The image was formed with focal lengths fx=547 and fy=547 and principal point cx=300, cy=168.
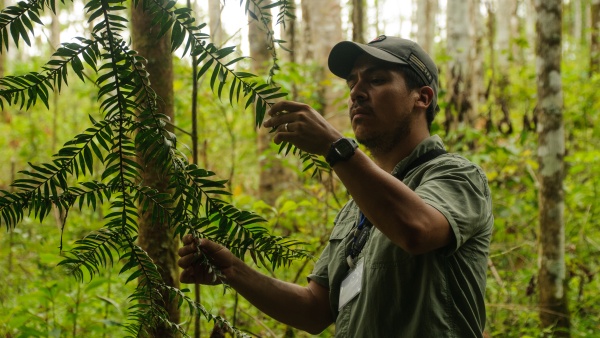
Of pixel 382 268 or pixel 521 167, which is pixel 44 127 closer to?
pixel 521 167

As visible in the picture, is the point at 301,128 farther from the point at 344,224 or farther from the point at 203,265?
the point at 344,224

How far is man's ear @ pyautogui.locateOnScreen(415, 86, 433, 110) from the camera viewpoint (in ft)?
7.36

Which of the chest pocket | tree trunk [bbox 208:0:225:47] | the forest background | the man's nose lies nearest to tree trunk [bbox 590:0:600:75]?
the forest background

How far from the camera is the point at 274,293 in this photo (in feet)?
7.80

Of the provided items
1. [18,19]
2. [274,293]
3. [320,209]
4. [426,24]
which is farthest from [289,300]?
[426,24]

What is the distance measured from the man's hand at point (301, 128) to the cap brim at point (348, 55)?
622mm

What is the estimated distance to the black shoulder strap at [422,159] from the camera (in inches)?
82.9

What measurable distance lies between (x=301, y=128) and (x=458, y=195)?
24.3 inches

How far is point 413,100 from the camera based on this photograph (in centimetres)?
220

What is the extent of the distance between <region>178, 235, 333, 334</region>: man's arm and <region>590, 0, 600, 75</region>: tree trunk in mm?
7530

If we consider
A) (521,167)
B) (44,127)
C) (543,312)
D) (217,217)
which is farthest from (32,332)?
(44,127)

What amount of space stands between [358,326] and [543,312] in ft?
11.2

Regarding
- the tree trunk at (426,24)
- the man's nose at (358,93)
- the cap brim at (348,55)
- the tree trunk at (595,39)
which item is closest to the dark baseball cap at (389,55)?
the cap brim at (348,55)

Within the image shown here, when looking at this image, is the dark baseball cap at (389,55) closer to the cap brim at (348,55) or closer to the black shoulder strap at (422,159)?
the cap brim at (348,55)
